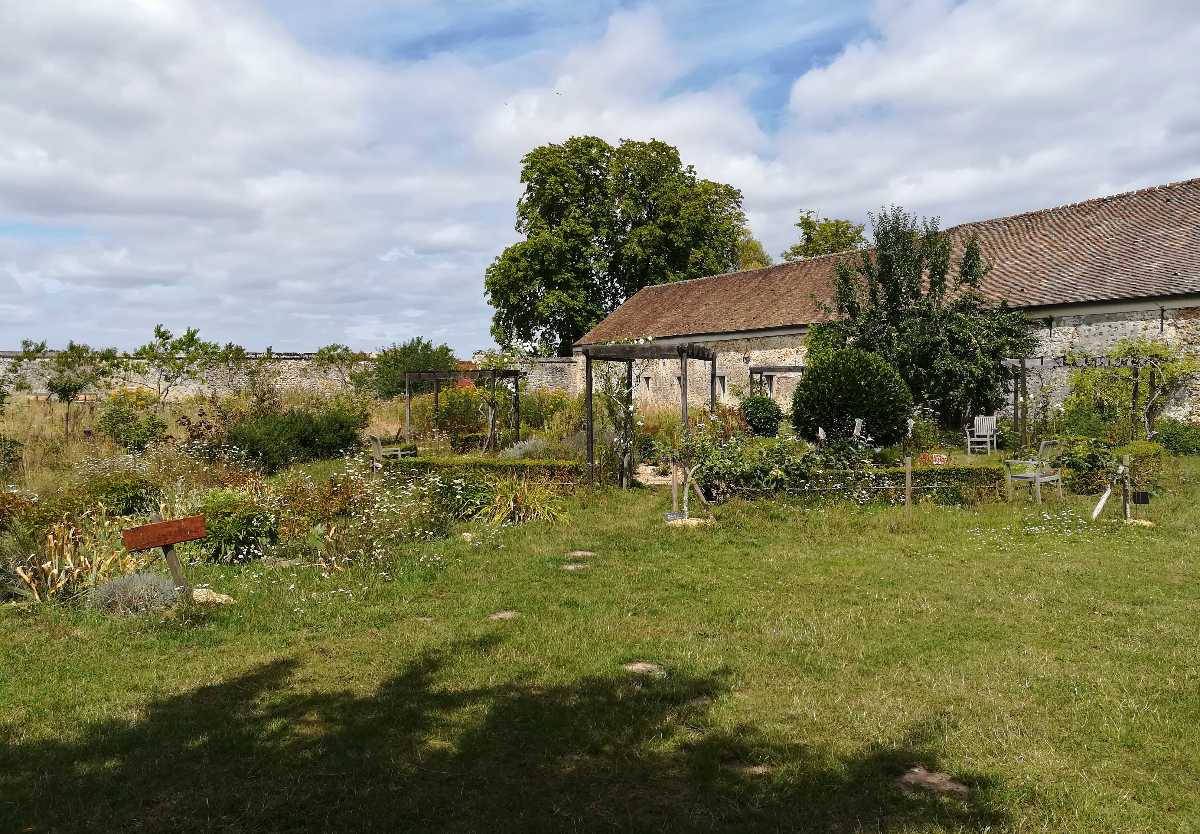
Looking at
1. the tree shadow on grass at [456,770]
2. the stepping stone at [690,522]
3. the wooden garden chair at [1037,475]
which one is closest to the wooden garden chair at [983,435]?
the wooden garden chair at [1037,475]

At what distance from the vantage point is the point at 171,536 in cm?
623

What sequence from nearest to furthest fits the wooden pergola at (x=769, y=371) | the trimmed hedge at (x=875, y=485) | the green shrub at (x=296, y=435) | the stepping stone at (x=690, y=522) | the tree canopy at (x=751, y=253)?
the stepping stone at (x=690, y=522) → the trimmed hedge at (x=875, y=485) → the green shrub at (x=296, y=435) → the wooden pergola at (x=769, y=371) → the tree canopy at (x=751, y=253)

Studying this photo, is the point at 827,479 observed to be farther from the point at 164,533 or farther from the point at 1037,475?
the point at 164,533

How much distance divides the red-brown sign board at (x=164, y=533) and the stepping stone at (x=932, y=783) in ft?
16.8

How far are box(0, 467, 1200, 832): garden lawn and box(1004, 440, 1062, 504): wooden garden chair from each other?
9.00ft

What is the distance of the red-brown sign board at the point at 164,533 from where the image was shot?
605 cm

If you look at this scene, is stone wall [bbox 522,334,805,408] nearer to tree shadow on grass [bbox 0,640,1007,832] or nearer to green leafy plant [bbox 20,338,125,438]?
green leafy plant [bbox 20,338,125,438]

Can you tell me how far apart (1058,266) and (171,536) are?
2083cm

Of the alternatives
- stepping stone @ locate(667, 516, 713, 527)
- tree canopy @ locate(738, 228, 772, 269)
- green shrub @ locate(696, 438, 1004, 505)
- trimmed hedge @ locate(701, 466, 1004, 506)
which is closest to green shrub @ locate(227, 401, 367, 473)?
green shrub @ locate(696, 438, 1004, 505)

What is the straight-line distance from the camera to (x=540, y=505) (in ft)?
35.0

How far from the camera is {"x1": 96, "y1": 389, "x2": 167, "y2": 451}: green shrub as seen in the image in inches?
626

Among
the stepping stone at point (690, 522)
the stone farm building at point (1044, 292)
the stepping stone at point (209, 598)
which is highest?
the stone farm building at point (1044, 292)

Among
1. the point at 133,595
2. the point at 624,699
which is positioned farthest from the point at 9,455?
the point at 624,699

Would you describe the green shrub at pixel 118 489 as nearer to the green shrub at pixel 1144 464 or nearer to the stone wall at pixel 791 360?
the stone wall at pixel 791 360
